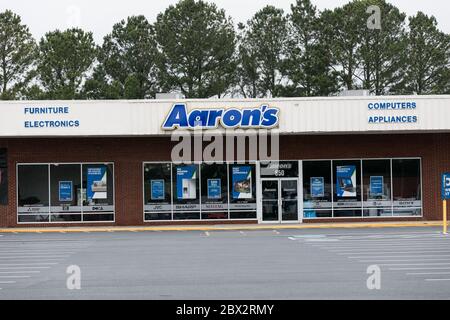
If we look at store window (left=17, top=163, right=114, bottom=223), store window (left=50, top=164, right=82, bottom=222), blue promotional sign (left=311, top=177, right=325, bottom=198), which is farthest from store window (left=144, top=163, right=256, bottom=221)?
store window (left=50, top=164, right=82, bottom=222)

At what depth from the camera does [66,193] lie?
3200 cm

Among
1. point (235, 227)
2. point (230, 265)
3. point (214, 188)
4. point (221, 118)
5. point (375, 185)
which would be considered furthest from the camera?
point (375, 185)

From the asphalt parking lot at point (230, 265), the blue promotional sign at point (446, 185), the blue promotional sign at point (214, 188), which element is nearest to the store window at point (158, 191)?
the blue promotional sign at point (214, 188)

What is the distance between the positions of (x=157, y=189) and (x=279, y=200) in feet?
17.0

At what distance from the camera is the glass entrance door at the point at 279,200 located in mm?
32000

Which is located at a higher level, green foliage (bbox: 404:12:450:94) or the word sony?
green foliage (bbox: 404:12:450:94)

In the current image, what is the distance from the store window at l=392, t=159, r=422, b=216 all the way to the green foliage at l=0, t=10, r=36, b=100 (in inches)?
1243

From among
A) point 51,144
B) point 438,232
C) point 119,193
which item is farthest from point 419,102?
point 51,144

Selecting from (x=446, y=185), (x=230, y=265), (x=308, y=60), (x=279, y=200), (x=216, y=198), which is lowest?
(x=230, y=265)

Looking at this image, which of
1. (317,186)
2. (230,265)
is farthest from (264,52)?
(230,265)

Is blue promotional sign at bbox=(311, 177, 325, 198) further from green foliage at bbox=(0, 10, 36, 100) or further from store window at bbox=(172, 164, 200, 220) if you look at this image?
green foliage at bbox=(0, 10, 36, 100)

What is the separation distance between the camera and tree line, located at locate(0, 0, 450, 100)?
53344 millimetres

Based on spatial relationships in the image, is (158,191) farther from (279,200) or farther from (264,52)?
(264,52)

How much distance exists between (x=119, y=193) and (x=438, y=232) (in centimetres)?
1314
